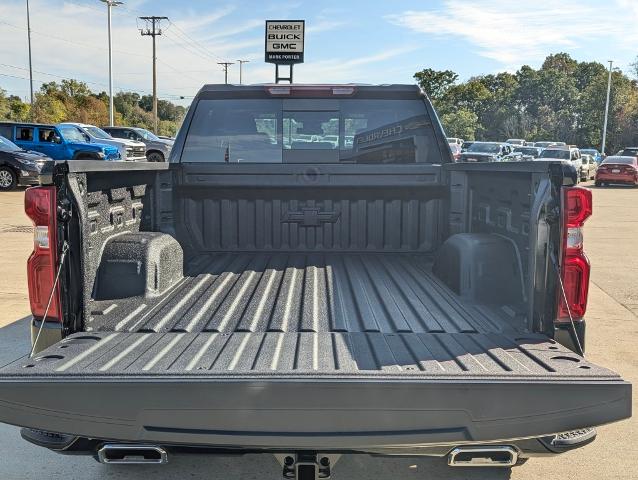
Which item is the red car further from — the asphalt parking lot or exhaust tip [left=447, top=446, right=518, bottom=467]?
exhaust tip [left=447, top=446, right=518, bottom=467]

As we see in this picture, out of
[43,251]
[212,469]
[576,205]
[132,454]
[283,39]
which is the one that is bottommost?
[212,469]

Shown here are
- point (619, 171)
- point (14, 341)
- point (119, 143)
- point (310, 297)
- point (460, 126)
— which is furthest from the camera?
A: point (460, 126)

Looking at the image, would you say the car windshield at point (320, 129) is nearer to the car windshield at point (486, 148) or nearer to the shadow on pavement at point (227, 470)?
the shadow on pavement at point (227, 470)

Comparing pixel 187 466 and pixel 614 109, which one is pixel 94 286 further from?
pixel 614 109

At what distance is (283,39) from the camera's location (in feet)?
35.1

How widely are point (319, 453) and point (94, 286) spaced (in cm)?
156

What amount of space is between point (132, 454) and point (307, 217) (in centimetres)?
238

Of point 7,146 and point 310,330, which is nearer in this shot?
point 310,330

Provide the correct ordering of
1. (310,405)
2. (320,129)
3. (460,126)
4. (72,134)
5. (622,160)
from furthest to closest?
1. (460,126)
2. (622,160)
3. (72,134)
4. (320,129)
5. (310,405)

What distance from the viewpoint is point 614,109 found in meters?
62.6

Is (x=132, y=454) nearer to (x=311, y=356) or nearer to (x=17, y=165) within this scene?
(x=311, y=356)

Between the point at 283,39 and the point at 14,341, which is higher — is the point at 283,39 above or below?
above

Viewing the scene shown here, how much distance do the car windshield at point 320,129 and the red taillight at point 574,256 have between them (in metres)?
1.85

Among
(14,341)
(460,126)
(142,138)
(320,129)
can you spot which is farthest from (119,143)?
(460,126)
